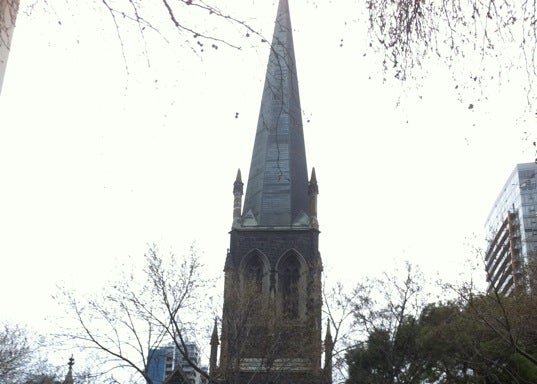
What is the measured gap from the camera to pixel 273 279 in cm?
3478

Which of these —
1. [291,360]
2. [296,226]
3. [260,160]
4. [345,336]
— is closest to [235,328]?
[291,360]

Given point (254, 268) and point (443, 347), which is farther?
point (254, 268)

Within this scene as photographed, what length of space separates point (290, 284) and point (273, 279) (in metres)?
0.86

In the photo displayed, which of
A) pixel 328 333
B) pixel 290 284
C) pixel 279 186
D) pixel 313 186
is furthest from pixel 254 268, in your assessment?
pixel 328 333

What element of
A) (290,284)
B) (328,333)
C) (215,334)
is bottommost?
(215,334)

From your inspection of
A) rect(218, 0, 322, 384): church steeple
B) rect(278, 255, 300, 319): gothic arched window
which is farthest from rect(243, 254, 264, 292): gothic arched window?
rect(278, 255, 300, 319): gothic arched window

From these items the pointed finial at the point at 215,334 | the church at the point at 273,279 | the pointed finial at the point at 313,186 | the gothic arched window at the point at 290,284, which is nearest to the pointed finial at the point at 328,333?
the church at the point at 273,279

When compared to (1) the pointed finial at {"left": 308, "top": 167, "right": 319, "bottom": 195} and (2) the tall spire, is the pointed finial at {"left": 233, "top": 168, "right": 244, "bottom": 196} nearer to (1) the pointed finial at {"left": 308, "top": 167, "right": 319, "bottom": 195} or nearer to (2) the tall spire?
(2) the tall spire

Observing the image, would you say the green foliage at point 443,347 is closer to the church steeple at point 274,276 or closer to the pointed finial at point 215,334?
the church steeple at point 274,276

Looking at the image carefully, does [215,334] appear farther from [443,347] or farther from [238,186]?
[238,186]

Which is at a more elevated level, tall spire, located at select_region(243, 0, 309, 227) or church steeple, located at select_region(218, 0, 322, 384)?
→ tall spire, located at select_region(243, 0, 309, 227)

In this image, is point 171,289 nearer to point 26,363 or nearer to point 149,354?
point 149,354

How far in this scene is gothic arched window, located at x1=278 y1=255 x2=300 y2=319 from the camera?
33000 mm

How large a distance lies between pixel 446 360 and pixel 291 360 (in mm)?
5057
